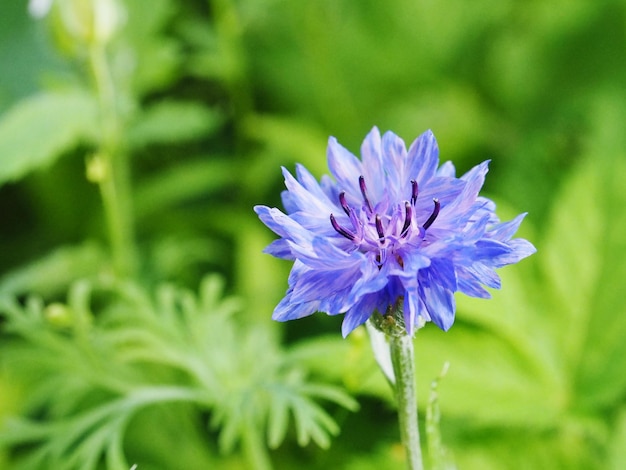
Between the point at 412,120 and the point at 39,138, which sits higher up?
the point at 412,120

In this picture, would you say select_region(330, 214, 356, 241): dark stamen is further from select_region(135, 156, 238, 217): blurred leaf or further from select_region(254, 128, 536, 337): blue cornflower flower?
select_region(135, 156, 238, 217): blurred leaf

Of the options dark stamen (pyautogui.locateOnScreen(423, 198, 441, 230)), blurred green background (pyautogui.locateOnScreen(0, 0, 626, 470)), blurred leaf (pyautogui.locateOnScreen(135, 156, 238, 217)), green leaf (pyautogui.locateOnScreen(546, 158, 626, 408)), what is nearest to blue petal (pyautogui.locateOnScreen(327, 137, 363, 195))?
dark stamen (pyautogui.locateOnScreen(423, 198, 441, 230))

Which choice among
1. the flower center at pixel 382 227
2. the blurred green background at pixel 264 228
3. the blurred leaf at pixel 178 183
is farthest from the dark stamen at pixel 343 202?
the blurred leaf at pixel 178 183

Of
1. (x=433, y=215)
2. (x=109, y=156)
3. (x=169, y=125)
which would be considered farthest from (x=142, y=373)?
(x=433, y=215)

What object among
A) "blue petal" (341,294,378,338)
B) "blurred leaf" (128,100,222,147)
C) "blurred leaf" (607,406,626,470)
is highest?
"blurred leaf" (128,100,222,147)

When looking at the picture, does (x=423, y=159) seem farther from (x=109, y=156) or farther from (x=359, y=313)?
(x=109, y=156)

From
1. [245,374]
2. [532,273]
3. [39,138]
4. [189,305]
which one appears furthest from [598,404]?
[39,138]

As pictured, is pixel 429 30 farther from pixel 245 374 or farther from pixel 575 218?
pixel 245 374
